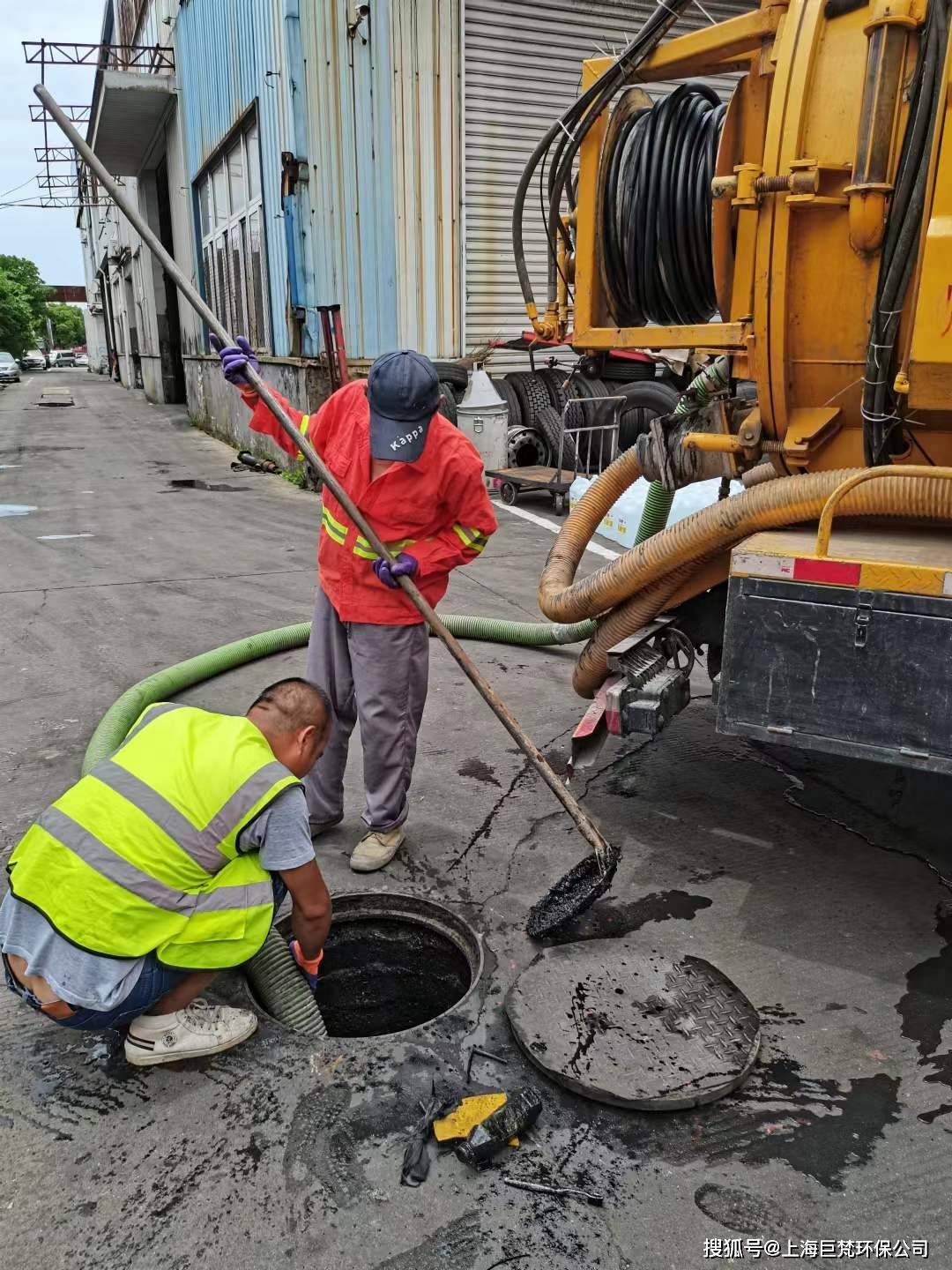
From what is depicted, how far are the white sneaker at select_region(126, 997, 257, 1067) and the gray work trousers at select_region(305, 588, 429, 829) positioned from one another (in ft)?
3.32

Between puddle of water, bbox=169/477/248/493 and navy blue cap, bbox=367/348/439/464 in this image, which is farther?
puddle of water, bbox=169/477/248/493

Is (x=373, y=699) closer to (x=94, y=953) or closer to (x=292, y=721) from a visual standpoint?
(x=292, y=721)

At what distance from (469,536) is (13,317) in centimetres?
6355

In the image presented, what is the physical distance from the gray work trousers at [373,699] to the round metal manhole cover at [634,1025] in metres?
0.83

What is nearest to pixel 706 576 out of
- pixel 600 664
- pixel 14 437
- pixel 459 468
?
pixel 600 664

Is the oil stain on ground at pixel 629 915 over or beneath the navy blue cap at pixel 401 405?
beneath

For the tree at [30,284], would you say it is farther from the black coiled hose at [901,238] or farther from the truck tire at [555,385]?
the black coiled hose at [901,238]

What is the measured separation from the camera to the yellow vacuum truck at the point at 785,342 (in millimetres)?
2520

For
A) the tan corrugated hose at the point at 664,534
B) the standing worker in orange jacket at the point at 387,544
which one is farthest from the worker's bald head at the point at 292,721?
the tan corrugated hose at the point at 664,534

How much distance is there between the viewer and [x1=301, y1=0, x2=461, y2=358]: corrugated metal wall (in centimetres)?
966

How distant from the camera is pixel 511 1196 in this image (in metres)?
2.02

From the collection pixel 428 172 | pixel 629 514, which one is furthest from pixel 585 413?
pixel 428 172

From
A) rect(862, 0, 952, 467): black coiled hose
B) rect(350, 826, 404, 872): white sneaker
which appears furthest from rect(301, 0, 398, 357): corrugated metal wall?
rect(862, 0, 952, 467): black coiled hose

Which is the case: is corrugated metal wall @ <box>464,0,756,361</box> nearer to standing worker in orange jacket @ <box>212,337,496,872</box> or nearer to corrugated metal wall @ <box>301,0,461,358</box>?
corrugated metal wall @ <box>301,0,461,358</box>
